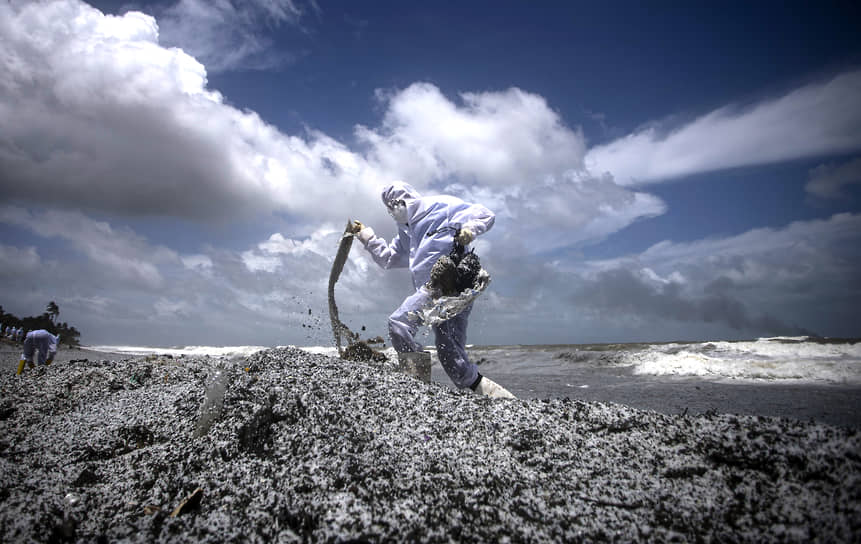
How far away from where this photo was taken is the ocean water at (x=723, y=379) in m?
3.63

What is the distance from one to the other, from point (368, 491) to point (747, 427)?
1538 millimetres

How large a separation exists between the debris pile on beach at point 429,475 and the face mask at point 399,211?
2105 millimetres

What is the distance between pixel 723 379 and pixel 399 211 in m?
5.54

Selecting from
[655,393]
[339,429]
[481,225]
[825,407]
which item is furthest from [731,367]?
[339,429]

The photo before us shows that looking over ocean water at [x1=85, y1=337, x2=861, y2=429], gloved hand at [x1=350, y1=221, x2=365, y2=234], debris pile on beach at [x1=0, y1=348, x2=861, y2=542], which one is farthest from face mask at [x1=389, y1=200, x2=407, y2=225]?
debris pile on beach at [x1=0, y1=348, x2=861, y2=542]

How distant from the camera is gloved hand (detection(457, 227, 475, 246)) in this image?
3621 millimetres

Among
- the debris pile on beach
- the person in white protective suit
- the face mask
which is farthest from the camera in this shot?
the face mask

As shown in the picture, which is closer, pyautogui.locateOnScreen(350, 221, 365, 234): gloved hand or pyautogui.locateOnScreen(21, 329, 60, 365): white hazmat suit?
pyautogui.locateOnScreen(350, 221, 365, 234): gloved hand

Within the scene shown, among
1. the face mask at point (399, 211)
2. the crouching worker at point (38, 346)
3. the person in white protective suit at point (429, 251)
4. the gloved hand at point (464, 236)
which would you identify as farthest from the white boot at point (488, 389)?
the crouching worker at point (38, 346)

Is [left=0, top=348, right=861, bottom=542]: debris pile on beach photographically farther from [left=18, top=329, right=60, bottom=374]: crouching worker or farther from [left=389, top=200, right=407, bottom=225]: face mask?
[left=18, top=329, right=60, bottom=374]: crouching worker

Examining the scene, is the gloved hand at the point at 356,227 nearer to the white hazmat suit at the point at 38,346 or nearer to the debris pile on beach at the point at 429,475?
the debris pile on beach at the point at 429,475

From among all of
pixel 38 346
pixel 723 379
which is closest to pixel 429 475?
pixel 723 379

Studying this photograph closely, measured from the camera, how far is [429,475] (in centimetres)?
159

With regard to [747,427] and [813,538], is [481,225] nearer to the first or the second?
[747,427]
